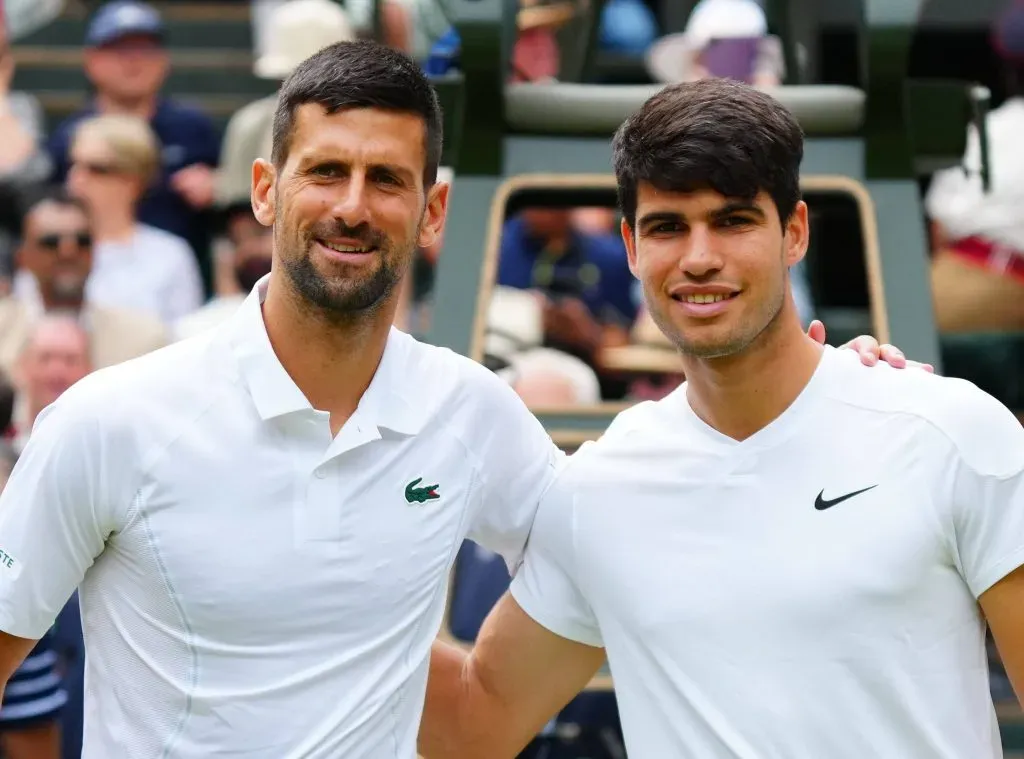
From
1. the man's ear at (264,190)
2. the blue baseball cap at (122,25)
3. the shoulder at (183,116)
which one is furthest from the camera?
the blue baseball cap at (122,25)

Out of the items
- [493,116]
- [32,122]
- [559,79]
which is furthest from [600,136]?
[32,122]

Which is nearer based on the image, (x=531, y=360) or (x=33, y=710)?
(x=33, y=710)

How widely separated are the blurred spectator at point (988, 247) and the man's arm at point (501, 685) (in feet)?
7.04

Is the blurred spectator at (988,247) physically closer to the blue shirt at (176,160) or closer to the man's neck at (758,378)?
the man's neck at (758,378)

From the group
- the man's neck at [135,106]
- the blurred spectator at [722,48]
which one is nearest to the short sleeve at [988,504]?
the blurred spectator at [722,48]

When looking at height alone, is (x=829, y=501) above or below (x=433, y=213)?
below

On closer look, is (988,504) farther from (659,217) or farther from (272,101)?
(272,101)

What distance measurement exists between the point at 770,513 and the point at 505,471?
17.5 inches

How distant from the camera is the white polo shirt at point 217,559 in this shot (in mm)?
2363

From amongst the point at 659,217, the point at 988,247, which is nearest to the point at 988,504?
the point at 659,217

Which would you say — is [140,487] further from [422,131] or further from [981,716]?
[981,716]

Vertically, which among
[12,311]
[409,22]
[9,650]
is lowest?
[12,311]

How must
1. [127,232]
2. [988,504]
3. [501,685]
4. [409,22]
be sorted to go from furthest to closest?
[127,232]
[409,22]
[501,685]
[988,504]

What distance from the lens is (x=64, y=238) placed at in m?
5.77
